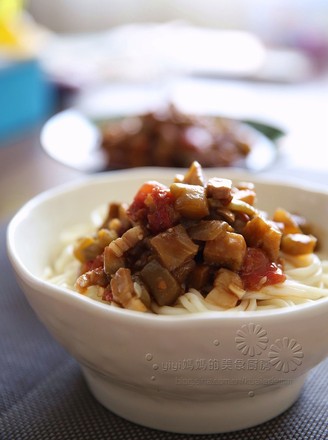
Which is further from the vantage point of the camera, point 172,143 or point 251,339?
point 172,143

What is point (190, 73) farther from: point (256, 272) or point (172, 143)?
point (256, 272)

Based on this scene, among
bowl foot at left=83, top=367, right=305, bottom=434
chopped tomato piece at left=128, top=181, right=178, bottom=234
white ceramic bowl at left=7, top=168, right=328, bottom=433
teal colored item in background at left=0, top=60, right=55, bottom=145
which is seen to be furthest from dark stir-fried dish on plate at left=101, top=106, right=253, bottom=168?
bowl foot at left=83, top=367, right=305, bottom=434

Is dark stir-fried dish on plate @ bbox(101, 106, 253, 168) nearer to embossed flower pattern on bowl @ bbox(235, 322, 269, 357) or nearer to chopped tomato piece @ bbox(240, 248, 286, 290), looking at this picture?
chopped tomato piece @ bbox(240, 248, 286, 290)

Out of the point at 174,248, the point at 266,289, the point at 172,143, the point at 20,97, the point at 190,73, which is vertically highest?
the point at 174,248

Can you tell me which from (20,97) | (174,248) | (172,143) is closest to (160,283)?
(174,248)

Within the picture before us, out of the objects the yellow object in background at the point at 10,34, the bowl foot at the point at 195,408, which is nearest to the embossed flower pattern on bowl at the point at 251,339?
the bowl foot at the point at 195,408

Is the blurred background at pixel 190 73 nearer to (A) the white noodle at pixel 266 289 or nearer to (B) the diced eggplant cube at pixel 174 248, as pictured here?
(A) the white noodle at pixel 266 289

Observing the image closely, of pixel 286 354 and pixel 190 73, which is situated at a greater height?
pixel 286 354
